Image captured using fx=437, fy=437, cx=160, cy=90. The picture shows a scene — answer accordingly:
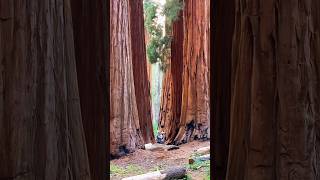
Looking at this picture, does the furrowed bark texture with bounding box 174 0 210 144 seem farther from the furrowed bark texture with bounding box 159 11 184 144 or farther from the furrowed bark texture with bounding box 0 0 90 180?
the furrowed bark texture with bounding box 0 0 90 180

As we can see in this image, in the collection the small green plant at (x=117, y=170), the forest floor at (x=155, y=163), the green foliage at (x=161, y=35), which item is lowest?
the forest floor at (x=155, y=163)

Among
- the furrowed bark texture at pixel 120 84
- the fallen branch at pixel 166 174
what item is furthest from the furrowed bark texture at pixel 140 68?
the fallen branch at pixel 166 174

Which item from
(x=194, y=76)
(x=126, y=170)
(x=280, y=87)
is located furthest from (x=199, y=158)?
(x=280, y=87)

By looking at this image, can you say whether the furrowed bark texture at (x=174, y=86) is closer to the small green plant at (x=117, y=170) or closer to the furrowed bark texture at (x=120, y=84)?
the furrowed bark texture at (x=120, y=84)

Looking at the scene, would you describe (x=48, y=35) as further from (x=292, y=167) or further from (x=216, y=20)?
(x=292, y=167)

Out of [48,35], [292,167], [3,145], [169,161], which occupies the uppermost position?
[48,35]

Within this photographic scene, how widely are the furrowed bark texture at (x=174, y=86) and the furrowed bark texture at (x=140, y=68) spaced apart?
1483mm

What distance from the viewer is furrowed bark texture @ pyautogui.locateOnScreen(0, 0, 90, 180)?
175cm

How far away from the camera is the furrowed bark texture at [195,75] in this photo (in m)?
11.7

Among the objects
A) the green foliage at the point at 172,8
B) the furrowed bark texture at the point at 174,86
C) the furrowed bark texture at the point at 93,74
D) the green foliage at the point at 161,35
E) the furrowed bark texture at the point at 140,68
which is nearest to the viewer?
the furrowed bark texture at the point at 93,74

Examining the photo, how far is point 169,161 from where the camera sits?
941 centimetres

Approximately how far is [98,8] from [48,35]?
18.1 inches

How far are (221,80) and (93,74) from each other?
70 centimetres

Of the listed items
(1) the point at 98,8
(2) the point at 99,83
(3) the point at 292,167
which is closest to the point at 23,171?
(2) the point at 99,83
